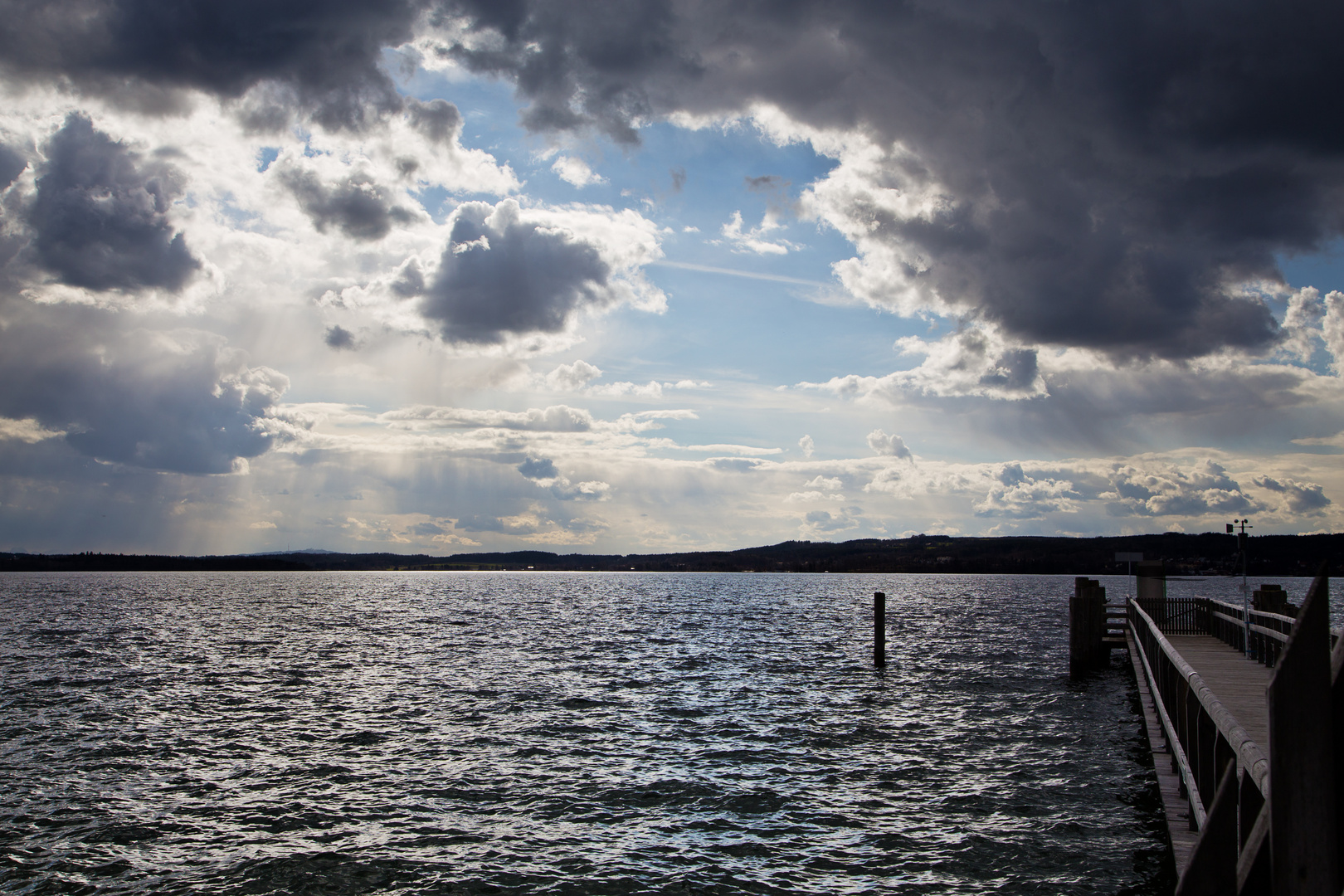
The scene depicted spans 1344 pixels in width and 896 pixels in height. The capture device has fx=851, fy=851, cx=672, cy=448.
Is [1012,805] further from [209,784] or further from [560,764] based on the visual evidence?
[209,784]

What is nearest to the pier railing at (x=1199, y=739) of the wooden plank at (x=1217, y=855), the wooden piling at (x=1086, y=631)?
the wooden plank at (x=1217, y=855)

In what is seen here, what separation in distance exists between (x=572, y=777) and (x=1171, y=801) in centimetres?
1210

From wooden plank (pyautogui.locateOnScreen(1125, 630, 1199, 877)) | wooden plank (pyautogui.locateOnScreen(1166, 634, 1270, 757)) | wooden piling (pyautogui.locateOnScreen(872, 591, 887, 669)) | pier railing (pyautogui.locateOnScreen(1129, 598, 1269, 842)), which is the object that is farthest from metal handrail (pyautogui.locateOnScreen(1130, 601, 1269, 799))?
wooden piling (pyautogui.locateOnScreen(872, 591, 887, 669))

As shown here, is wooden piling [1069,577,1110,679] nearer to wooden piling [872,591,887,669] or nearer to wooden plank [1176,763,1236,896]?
wooden piling [872,591,887,669]

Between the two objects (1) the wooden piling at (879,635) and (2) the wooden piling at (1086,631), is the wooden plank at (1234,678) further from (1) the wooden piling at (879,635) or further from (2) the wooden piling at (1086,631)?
(1) the wooden piling at (879,635)

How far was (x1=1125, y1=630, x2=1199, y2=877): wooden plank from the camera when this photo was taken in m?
11.3

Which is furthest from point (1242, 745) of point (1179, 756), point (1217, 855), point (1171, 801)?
point (1179, 756)

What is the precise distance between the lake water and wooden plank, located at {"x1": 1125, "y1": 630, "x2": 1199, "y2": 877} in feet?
3.42

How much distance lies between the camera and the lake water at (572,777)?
13.9 metres

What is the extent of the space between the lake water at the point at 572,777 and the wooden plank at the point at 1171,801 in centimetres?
104

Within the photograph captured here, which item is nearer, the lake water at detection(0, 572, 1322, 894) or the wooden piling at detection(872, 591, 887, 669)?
the lake water at detection(0, 572, 1322, 894)

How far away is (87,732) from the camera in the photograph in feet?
82.4

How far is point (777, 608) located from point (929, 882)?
90.0m

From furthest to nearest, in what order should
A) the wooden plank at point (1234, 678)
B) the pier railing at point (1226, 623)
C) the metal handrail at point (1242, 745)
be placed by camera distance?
the pier railing at point (1226, 623), the wooden plank at point (1234, 678), the metal handrail at point (1242, 745)
